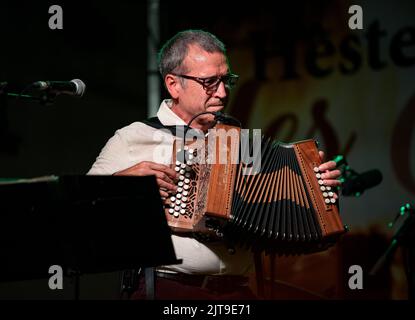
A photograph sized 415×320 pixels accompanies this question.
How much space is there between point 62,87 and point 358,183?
2398mm

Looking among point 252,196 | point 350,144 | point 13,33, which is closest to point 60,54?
point 13,33

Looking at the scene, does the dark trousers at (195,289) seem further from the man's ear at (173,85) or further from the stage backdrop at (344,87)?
the stage backdrop at (344,87)

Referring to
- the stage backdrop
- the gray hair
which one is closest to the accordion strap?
the gray hair

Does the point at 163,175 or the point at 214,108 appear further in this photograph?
the point at 214,108

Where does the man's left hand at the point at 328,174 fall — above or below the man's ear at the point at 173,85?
below

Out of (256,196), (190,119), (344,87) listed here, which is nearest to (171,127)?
(190,119)

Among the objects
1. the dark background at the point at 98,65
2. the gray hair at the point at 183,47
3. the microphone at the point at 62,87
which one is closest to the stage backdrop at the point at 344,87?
the dark background at the point at 98,65

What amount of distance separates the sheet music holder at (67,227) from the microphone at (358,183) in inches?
88.2

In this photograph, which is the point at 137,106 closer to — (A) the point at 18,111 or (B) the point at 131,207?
(A) the point at 18,111

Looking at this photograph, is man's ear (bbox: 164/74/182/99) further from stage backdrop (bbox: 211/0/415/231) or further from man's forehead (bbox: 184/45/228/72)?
stage backdrop (bbox: 211/0/415/231)

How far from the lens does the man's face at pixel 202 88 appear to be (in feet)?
9.56

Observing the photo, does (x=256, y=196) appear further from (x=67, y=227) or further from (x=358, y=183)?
(x=358, y=183)

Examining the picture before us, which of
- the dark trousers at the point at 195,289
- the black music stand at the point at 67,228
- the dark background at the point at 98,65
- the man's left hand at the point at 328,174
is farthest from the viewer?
the dark background at the point at 98,65

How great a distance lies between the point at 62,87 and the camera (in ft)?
7.64
